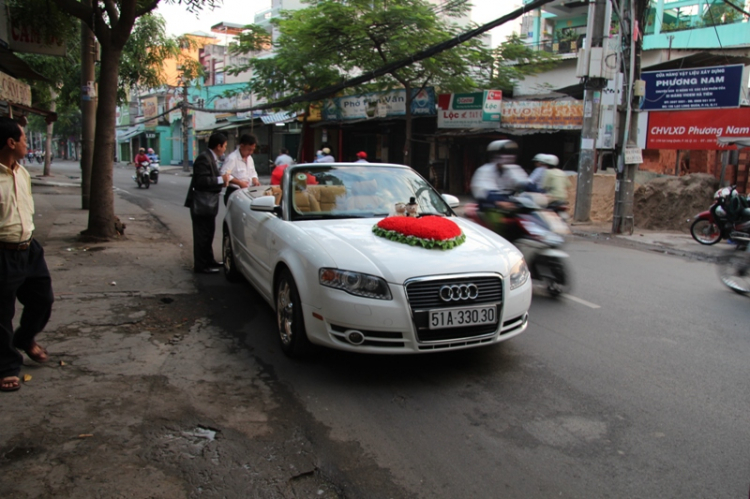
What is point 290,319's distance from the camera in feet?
15.1

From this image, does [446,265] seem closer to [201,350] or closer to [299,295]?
[299,295]

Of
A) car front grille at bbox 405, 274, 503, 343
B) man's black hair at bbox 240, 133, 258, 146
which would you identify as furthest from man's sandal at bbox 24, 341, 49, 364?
man's black hair at bbox 240, 133, 258, 146

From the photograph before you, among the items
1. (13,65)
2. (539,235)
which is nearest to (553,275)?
(539,235)

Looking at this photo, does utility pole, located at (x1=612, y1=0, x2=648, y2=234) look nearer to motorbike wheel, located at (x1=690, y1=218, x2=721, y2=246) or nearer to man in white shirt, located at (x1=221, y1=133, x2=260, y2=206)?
motorbike wheel, located at (x1=690, y1=218, x2=721, y2=246)

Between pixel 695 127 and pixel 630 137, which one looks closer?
pixel 630 137

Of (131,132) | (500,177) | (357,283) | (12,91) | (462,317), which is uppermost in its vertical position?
(131,132)

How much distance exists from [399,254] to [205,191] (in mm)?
4061

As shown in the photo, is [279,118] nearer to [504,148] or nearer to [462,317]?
[504,148]

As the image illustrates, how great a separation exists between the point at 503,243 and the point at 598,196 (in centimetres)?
1159

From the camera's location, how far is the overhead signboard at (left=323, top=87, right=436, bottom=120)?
79.9 feet

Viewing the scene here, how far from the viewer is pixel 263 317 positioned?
5.90 m

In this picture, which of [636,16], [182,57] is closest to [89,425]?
[636,16]

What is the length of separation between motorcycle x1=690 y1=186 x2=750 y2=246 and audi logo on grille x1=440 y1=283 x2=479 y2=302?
8.77 m

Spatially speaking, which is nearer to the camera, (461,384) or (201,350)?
(461,384)
